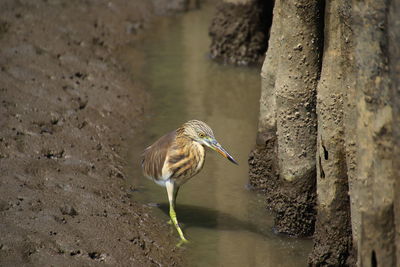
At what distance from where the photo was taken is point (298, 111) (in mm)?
7980

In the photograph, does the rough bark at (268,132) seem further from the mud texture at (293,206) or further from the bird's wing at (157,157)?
the bird's wing at (157,157)

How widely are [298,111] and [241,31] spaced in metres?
5.55

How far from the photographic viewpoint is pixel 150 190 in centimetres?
922

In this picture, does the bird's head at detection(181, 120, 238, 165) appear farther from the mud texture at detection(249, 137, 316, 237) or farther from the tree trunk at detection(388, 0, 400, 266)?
the tree trunk at detection(388, 0, 400, 266)

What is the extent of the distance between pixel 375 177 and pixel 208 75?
729 centimetres

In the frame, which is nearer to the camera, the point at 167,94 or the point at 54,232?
the point at 54,232

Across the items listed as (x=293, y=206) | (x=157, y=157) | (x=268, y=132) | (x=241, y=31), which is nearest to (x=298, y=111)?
(x=293, y=206)

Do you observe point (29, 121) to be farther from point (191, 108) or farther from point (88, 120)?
point (191, 108)

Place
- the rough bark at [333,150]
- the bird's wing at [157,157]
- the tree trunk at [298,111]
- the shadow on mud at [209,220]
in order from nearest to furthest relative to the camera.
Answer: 1. the rough bark at [333,150]
2. the tree trunk at [298,111]
3. the bird's wing at [157,157]
4. the shadow on mud at [209,220]

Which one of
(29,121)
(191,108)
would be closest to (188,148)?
(29,121)

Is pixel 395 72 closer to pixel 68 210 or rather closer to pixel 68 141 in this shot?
pixel 68 210

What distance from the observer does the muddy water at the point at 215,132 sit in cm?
814

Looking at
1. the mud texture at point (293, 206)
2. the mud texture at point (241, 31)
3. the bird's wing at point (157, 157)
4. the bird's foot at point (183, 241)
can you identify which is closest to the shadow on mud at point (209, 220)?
the mud texture at point (293, 206)

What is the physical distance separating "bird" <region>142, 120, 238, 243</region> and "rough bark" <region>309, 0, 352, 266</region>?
3.93 ft
